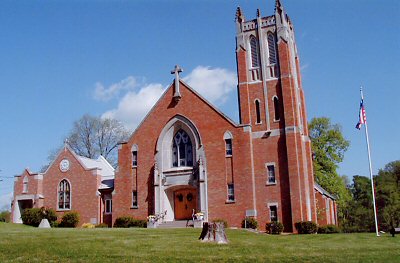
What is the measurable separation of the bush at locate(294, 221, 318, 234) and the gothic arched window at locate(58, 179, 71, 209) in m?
18.9

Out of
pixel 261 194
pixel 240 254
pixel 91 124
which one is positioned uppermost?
pixel 91 124

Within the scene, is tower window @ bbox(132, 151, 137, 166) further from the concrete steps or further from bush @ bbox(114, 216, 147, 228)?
the concrete steps

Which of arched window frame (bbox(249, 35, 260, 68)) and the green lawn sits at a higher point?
arched window frame (bbox(249, 35, 260, 68))

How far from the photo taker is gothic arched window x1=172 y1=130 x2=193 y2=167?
33.9 m

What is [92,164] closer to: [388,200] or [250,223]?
[250,223]

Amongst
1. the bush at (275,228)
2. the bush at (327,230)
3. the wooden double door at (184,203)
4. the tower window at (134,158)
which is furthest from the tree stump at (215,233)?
the tower window at (134,158)

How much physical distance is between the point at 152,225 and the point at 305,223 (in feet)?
34.2

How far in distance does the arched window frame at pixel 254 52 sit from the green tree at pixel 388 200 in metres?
39.9

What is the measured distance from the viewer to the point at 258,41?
34.5m

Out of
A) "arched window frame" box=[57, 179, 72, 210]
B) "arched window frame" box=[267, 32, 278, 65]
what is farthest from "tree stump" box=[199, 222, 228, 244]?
"arched window frame" box=[57, 179, 72, 210]

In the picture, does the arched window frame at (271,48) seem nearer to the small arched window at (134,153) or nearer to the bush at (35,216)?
the small arched window at (134,153)

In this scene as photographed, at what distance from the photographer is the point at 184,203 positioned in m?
34.0

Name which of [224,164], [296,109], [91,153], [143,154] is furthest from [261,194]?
[91,153]

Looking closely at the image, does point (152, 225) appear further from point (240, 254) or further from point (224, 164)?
point (240, 254)
